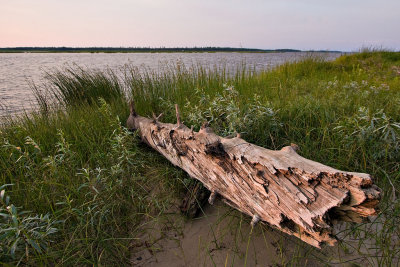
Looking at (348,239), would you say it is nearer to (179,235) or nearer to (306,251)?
(306,251)

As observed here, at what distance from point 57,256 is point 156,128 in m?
1.58

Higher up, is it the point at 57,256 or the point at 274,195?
the point at 274,195

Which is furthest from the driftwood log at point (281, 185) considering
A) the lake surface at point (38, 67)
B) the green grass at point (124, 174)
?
the lake surface at point (38, 67)

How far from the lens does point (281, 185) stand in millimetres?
1567

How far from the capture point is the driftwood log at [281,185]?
4.28ft

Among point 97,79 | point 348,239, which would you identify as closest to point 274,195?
point 348,239

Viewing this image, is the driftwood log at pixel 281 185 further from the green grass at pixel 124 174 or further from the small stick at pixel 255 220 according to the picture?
the green grass at pixel 124 174

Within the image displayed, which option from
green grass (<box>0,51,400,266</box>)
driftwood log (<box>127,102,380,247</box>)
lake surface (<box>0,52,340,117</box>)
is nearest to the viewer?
driftwood log (<box>127,102,380,247</box>)

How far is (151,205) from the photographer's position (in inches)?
90.7

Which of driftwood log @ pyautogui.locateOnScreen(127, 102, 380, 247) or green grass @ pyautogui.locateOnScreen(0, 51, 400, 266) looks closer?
driftwood log @ pyautogui.locateOnScreen(127, 102, 380, 247)

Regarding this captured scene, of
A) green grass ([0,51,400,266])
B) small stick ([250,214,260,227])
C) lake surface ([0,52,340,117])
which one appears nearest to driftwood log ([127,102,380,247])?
small stick ([250,214,260,227])

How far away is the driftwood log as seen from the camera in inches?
51.4

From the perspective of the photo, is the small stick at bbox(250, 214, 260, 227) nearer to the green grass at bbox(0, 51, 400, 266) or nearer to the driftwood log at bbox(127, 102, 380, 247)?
the driftwood log at bbox(127, 102, 380, 247)

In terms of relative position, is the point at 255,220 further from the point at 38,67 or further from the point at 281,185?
the point at 38,67
